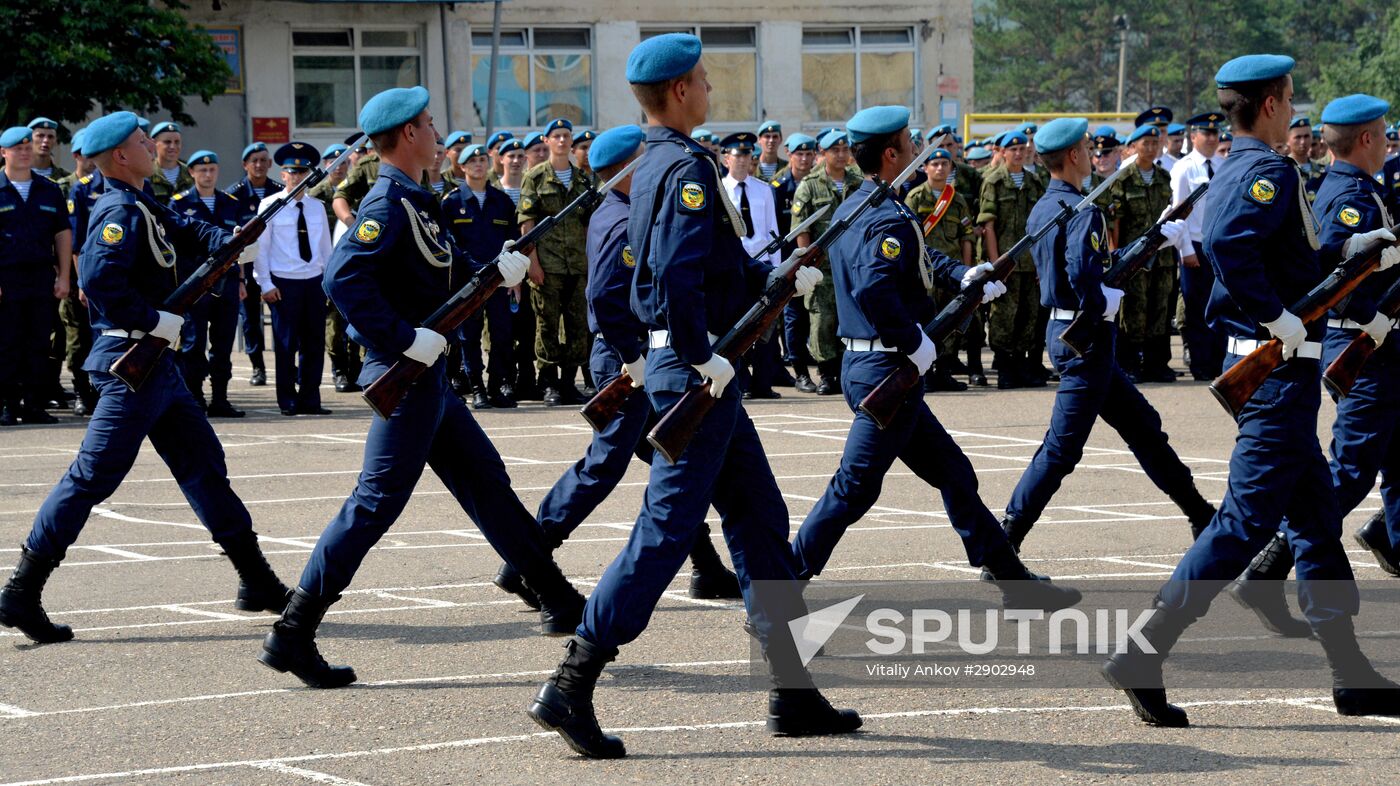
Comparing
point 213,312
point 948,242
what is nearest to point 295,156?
point 213,312

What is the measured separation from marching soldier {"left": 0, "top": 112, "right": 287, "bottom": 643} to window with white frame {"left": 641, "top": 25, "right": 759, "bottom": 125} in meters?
32.7

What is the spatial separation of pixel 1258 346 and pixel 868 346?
71.3 inches

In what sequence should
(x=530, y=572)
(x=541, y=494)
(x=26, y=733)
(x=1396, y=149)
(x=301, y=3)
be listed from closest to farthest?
(x=26, y=733)
(x=530, y=572)
(x=541, y=494)
(x=1396, y=149)
(x=301, y=3)

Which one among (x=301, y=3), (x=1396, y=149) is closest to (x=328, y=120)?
(x=301, y=3)

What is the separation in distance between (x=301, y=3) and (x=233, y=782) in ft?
111

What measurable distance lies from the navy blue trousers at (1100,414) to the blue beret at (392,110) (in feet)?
10.5

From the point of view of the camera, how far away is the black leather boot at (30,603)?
7.69m

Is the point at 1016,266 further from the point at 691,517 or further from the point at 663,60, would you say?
the point at 691,517

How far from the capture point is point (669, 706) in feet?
21.6

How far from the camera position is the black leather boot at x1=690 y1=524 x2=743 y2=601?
8.45 meters

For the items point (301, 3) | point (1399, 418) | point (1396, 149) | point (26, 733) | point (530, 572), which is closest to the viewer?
point (26, 733)

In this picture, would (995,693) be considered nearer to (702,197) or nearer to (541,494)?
(702,197)

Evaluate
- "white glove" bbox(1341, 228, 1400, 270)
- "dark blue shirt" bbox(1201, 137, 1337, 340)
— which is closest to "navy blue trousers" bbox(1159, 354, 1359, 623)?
"dark blue shirt" bbox(1201, 137, 1337, 340)

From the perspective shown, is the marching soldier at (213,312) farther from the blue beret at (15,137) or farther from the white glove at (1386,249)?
the white glove at (1386,249)
